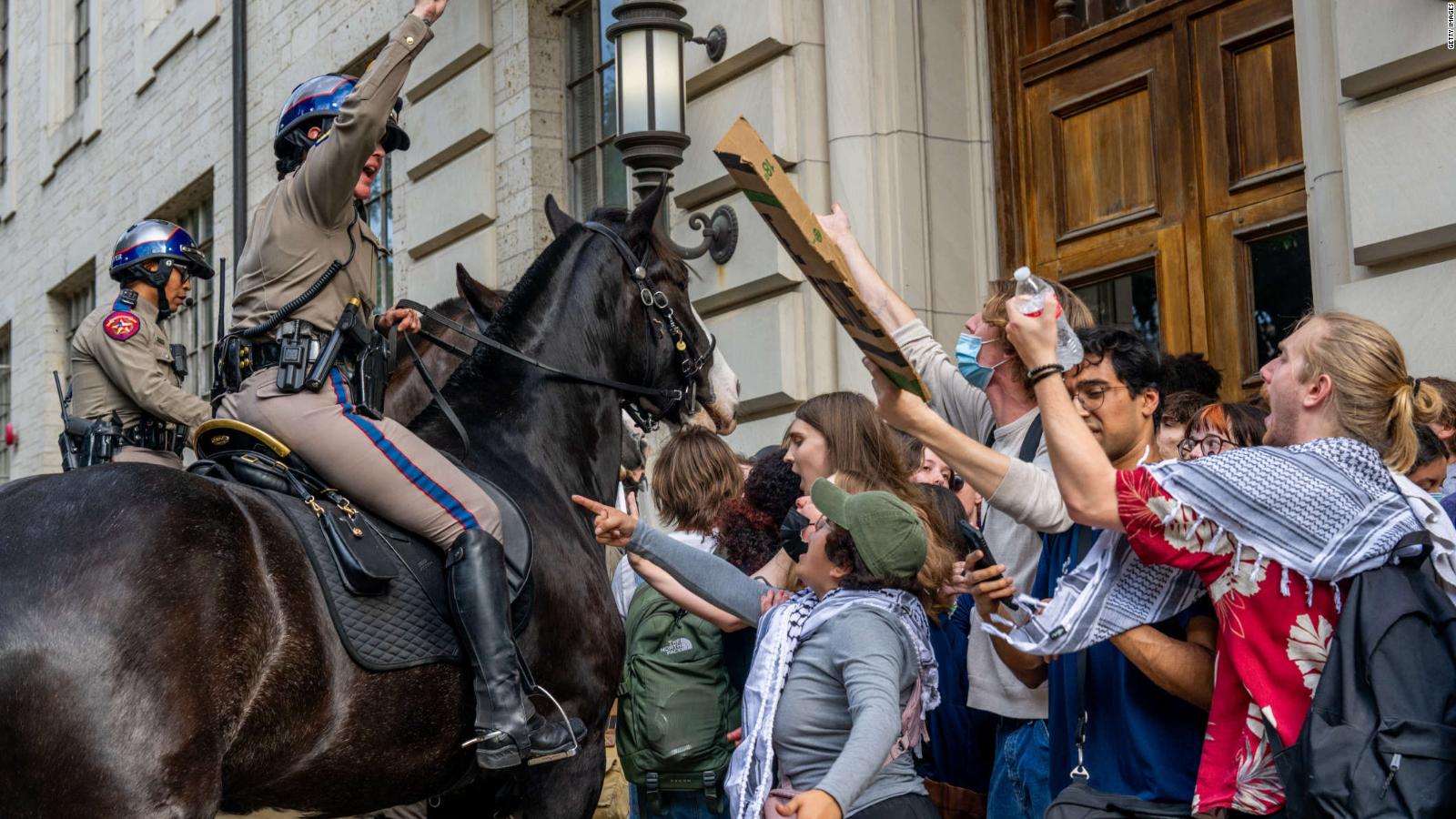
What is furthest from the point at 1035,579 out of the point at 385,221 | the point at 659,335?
the point at 385,221

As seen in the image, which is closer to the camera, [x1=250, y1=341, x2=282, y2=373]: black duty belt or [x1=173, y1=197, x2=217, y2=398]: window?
[x1=250, y1=341, x2=282, y2=373]: black duty belt

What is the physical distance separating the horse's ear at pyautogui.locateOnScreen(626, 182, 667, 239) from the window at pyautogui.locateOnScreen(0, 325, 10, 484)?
20.3m

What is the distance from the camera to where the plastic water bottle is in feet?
11.4

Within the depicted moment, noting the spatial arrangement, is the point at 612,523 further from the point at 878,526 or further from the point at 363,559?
the point at 878,526

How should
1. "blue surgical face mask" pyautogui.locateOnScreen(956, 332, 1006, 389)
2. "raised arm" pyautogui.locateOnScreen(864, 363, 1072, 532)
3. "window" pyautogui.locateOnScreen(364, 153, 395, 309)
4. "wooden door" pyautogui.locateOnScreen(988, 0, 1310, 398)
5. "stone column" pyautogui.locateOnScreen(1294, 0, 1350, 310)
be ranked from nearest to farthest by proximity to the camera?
"raised arm" pyautogui.locateOnScreen(864, 363, 1072, 532)
"blue surgical face mask" pyautogui.locateOnScreen(956, 332, 1006, 389)
"stone column" pyautogui.locateOnScreen(1294, 0, 1350, 310)
"wooden door" pyautogui.locateOnScreen(988, 0, 1310, 398)
"window" pyautogui.locateOnScreen(364, 153, 395, 309)

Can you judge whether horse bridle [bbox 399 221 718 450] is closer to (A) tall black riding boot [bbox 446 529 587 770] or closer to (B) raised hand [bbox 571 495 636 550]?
(B) raised hand [bbox 571 495 636 550]

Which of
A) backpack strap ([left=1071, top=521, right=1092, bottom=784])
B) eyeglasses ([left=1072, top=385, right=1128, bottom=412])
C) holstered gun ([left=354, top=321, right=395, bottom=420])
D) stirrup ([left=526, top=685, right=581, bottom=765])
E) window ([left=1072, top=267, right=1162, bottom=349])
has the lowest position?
stirrup ([left=526, top=685, right=581, bottom=765])

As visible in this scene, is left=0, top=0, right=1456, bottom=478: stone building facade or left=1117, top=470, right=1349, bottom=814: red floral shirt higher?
left=0, top=0, right=1456, bottom=478: stone building facade

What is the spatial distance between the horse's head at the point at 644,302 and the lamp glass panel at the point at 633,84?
270cm

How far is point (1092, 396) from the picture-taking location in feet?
13.0

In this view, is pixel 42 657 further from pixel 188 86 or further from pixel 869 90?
pixel 188 86

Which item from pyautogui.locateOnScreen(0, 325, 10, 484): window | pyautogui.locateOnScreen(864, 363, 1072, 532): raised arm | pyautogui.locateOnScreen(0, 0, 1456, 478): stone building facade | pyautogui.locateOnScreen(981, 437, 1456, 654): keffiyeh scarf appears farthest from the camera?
pyautogui.locateOnScreen(0, 325, 10, 484): window

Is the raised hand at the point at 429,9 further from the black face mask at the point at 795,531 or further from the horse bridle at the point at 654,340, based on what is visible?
the black face mask at the point at 795,531

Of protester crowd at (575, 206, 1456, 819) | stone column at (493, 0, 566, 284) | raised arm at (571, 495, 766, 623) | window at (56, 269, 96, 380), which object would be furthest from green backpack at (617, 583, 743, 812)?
window at (56, 269, 96, 380)
